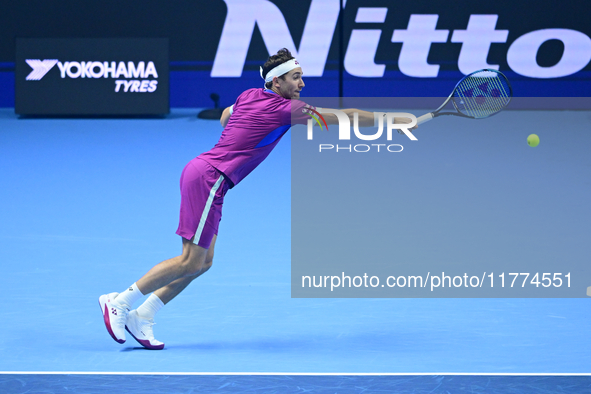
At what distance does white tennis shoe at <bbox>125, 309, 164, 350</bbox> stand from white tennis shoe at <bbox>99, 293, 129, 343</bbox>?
1.5 inches

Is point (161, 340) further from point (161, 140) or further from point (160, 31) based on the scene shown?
point (160, 31)

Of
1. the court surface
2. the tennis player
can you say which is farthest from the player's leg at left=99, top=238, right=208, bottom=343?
the court surface

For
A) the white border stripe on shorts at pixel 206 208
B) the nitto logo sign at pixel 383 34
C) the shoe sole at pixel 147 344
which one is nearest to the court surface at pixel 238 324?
the shoe sole at pixel 147 344

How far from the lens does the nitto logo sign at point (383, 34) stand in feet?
51.1

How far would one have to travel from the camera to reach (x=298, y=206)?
26.1 feet

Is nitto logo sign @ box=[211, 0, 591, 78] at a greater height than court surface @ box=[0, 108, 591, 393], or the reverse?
nitto logo sign @ box=[211, 0, 591, 78]

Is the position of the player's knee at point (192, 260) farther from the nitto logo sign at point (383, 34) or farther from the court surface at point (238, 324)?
Result: the nitto logo sign at point (383, 34)

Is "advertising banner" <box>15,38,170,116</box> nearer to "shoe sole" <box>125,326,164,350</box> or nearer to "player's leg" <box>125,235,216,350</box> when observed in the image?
"player's leg" <box>125,235,216,350</box>

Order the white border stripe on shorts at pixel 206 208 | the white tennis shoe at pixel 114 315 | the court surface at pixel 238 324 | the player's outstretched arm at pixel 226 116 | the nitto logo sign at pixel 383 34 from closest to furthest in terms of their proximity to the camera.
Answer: the court surface at pixel 238 324 → the white border stripe on shorts at pixel 206 208 → the white tennis shoe at pixel 114 315 → the player's outstretched arm at pixel 226 116 → the nitto logo sign at pixel 383 34

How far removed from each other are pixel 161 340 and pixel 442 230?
326 cm

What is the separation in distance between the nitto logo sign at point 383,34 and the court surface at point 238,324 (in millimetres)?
8131

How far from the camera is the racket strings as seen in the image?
5539 millimetres

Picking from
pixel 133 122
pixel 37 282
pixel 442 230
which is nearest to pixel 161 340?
pixel 37 282

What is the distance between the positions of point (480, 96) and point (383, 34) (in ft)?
33.6
